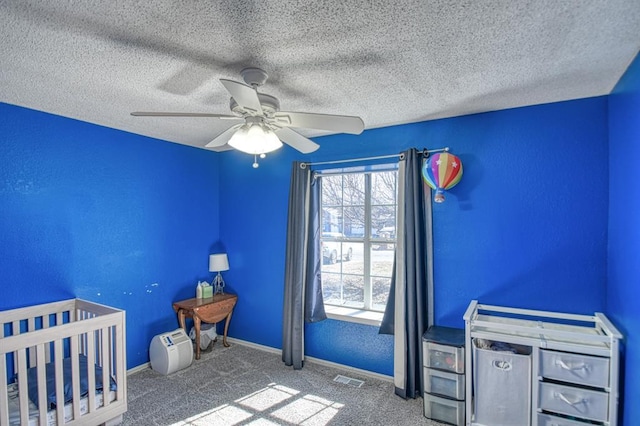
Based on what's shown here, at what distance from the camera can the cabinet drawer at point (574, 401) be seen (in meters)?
1.94

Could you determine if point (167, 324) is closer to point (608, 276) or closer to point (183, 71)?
point (183, 71)

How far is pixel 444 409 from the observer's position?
242 cm

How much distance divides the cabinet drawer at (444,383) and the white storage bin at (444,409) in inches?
1.7

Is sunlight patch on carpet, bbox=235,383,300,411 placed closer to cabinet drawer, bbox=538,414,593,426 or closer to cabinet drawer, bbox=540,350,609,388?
cabinet drawer, bbox=538,414,593,426

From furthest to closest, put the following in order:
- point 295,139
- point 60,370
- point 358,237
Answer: point 358,237
point 295,139
point 60,370

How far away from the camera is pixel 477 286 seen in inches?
105

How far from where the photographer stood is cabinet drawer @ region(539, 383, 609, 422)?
1.94 metres

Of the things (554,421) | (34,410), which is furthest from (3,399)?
(554,421)

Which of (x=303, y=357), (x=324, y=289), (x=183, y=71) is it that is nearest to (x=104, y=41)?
(x=183, y=71)

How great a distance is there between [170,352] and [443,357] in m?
2.40

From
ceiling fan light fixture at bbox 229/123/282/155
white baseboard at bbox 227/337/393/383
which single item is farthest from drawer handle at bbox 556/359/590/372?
ceiling fan light fixture at bbox 229/123/282/155

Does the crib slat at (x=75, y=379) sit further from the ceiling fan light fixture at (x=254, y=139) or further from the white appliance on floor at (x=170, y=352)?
the ceiling fan light fixture at (x=254, y=139)

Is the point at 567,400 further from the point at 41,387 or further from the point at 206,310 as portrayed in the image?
the point at 41,387

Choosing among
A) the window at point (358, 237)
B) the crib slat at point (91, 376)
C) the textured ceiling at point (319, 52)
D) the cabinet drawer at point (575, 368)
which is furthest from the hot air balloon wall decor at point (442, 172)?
the crib slat at point (91, 376)
